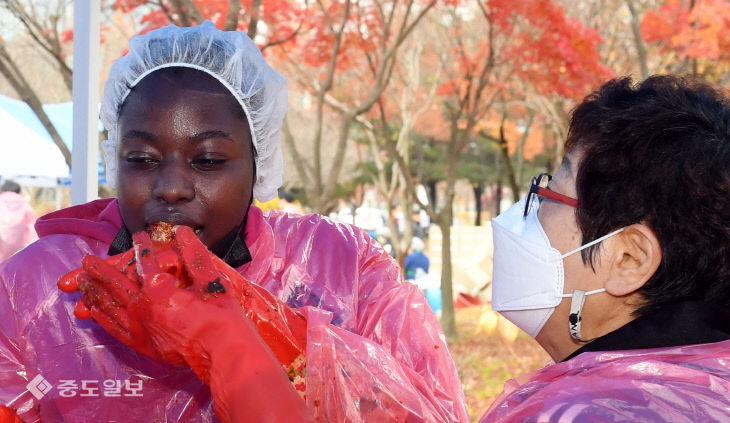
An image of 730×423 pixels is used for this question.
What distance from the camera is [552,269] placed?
1.51 m

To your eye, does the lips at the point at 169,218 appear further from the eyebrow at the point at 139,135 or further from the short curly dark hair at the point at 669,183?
the short curly dark hair at the point at 669,183

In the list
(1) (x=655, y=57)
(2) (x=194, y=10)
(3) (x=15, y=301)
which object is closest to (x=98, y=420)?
(3) (x=15, y=301)

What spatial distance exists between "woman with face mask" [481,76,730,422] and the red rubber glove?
0.43m

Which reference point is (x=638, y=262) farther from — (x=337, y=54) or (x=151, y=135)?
(x=337, y=54)

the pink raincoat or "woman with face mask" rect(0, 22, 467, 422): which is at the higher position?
"woman with face mask" rect(0, 22, 467, 422)

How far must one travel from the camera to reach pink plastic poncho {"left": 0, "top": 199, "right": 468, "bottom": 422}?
1.47 meters

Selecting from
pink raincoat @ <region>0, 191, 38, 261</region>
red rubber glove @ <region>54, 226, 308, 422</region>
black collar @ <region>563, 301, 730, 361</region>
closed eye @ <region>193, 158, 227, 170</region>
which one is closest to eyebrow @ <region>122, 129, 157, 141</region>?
closed eye @ <region>193, 158, 227, 170</region>

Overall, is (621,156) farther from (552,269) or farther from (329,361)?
(329,361)

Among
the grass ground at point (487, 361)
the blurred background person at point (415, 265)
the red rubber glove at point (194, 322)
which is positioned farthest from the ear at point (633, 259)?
the blurred background person at point (415, 265)

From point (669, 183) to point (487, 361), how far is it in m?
6.87

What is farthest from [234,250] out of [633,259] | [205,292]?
[633,259]

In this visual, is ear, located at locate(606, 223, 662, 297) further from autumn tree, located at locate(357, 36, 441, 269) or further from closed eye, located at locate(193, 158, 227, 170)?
autumn tree, located at locate(357, 36, 441, 269)

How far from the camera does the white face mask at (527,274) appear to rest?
1.50m

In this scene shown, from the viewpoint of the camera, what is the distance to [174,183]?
1.66 metres
